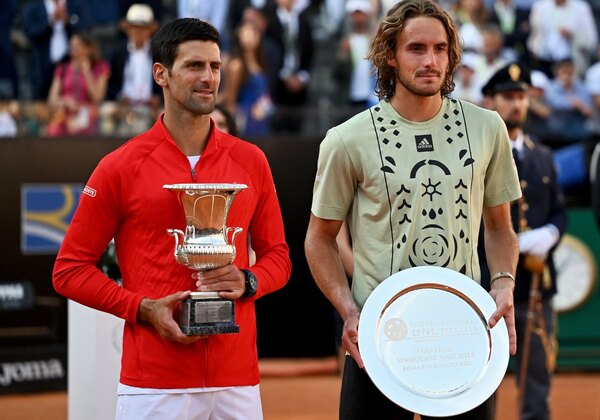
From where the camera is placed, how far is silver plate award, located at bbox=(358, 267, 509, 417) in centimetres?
414

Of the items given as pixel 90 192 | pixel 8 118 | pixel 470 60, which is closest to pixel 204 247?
pixel 90 192

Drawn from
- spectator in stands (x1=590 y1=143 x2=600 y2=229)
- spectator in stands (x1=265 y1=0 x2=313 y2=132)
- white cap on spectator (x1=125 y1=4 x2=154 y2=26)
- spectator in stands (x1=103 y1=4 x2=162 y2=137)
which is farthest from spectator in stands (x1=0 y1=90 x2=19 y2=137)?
spectator in stands (x1=590 y1=143 x2=600 y2=229)

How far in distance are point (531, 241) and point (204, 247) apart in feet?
12.3

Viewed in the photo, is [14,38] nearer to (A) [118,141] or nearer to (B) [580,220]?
(A) [118,141]

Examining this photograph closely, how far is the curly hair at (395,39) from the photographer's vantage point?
4.44m

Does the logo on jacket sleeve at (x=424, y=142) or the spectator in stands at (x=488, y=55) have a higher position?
the spectator in stands at (x=488, y=55)

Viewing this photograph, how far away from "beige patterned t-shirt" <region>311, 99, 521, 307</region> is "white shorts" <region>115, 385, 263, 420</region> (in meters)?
0.59

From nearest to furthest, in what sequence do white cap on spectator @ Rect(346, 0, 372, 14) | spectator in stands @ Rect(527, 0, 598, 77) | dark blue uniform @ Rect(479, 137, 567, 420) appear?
dark blue uniform @ Rect(479, 137, 567, 420) → white cap on spectator @ Rect(346, 0, 372, 14) → spectator in stands @ Rect(527, 0, 598, 77)

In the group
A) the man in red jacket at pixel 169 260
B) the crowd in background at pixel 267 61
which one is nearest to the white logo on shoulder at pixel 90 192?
the man in red jacket at pixel 169 260

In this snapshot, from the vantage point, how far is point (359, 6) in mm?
13680

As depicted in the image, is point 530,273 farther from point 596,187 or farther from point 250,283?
point 250,283

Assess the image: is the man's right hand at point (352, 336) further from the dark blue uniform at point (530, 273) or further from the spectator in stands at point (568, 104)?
the spectator in stands at point (568, 104)

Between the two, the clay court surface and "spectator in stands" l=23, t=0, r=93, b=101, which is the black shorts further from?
"spectator in stands" l=23, t=0, r=93, b=101

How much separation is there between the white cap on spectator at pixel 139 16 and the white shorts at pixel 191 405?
845 centimetres
